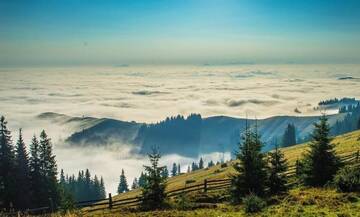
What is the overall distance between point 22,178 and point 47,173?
473cm

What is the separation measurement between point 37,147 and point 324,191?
53.8m

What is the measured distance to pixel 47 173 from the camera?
67562 millimetres

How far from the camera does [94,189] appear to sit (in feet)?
521

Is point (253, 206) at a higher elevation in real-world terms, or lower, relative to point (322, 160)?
lower

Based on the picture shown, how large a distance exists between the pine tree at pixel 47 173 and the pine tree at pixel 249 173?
4463cm

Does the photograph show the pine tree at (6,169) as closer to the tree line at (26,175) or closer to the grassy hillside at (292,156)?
the tree line at (26,175)

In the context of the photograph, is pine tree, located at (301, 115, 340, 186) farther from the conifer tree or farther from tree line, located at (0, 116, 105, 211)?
the conifer tree

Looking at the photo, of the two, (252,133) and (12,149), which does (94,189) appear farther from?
(252,133)

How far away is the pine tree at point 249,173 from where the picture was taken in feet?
94.3

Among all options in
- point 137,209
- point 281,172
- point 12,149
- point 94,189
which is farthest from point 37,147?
point 94,189

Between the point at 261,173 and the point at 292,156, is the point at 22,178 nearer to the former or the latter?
the point at 261,173

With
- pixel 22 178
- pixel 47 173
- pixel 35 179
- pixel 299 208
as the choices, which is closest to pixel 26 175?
pixel 35 179

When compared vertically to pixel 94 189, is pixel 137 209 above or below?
above

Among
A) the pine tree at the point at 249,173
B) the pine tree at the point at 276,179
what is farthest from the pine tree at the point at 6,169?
the pine tree at the point at 276,179
